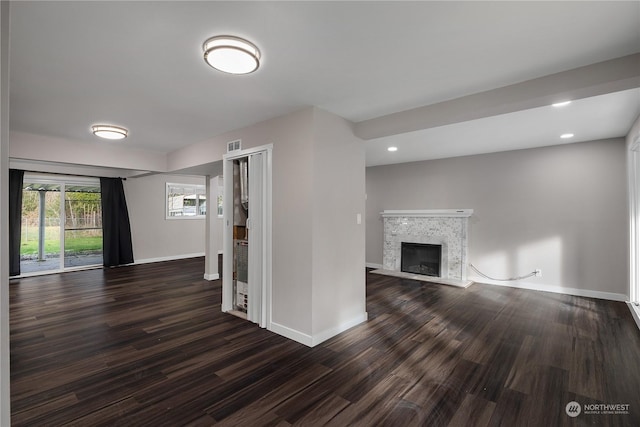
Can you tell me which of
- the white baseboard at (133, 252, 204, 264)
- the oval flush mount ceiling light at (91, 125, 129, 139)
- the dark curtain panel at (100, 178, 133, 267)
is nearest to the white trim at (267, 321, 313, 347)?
the oval flush mount ceiling light at (91, 125, 129, 139)

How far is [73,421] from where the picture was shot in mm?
1859

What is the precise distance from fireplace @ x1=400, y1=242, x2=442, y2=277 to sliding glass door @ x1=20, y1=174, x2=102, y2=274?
7.33m

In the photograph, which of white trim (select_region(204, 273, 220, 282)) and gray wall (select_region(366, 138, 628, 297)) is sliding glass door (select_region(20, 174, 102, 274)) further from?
gray wall (select_region(366, 138, 628, 297))

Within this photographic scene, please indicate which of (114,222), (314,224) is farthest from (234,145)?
(114,222)

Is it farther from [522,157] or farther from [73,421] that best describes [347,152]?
[522,157]

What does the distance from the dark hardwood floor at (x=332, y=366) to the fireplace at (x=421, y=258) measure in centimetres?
158

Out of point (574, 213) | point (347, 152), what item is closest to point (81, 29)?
point (347, 152)

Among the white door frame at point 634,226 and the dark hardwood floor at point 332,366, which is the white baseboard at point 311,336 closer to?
the dark hardwood floor at point 332,366

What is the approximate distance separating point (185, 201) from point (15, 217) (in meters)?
3.57

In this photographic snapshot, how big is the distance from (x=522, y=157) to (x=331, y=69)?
447cm

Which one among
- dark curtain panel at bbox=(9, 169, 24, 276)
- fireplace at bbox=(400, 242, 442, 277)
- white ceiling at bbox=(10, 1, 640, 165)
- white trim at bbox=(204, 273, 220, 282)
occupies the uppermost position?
white ceiling at bbox=(10, 1, 640, 165)

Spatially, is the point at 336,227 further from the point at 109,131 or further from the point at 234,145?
the point at 109,131

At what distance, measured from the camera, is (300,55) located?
200 centimetres

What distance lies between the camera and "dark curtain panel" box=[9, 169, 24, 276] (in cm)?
554
